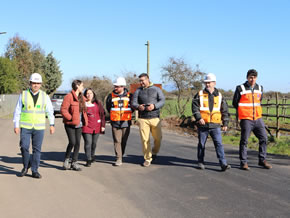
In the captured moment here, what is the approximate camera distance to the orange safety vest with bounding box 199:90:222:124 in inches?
301

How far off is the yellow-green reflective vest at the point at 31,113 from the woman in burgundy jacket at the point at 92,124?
1336 millimetres

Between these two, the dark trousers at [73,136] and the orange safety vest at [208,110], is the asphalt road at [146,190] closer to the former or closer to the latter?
the dark trousers at [73,136]

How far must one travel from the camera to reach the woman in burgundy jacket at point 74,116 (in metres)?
7.52

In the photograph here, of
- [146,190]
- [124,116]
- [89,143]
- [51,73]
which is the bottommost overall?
[146,190]

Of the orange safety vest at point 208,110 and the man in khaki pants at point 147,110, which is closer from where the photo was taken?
the orange safety vest at point 208,110

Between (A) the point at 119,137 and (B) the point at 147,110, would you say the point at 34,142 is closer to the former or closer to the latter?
(A) the point at 119,137

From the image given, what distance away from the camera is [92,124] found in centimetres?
812

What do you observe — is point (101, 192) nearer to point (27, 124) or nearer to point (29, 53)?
point (27, 124)

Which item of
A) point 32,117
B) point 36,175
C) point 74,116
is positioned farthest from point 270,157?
point 32,117

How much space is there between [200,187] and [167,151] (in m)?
4.20

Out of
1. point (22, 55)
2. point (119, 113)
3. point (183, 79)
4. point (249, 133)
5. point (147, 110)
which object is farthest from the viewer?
point (22, 55)

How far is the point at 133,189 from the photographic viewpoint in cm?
614

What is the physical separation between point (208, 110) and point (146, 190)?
2443mm

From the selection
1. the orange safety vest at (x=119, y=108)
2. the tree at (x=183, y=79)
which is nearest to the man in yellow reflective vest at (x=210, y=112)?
the orange safety vest at (x=119, y=108)
